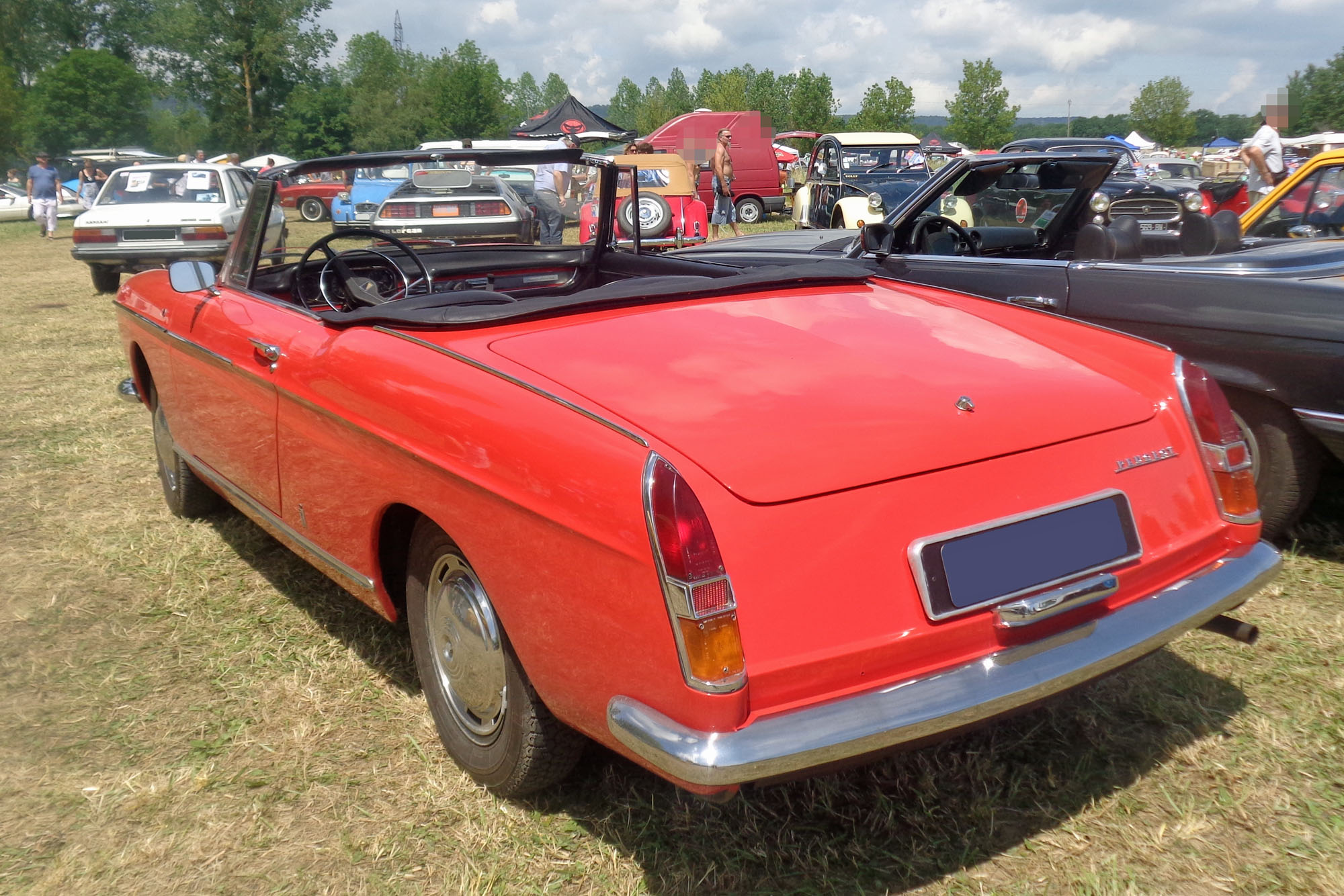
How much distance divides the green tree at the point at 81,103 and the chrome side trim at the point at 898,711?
7548cm

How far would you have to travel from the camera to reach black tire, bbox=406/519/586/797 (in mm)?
2320

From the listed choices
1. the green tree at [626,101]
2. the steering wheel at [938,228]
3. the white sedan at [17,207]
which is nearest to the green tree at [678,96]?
the green tree at [626,101]

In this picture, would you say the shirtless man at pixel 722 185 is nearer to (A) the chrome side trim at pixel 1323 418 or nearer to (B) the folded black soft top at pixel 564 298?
(A) the chrome side trim at pixel 1323 418

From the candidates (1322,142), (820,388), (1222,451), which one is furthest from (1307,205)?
(1322,142)

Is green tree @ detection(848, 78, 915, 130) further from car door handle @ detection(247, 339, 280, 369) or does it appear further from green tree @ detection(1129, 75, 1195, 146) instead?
car door handle @ detection(247, 339, 280, 369)

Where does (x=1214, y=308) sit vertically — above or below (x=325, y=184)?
below

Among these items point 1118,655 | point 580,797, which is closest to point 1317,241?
point 1118,655

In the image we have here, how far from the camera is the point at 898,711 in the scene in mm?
1886

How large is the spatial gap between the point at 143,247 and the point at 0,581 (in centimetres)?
978

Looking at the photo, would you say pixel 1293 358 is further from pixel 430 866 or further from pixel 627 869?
pixel 430 866

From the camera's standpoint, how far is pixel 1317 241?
4.40 metres

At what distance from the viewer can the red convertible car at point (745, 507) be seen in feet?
6.14

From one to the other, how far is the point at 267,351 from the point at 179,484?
5.52 feet

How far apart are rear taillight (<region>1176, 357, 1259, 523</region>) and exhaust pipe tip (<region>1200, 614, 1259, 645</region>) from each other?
0.23m
